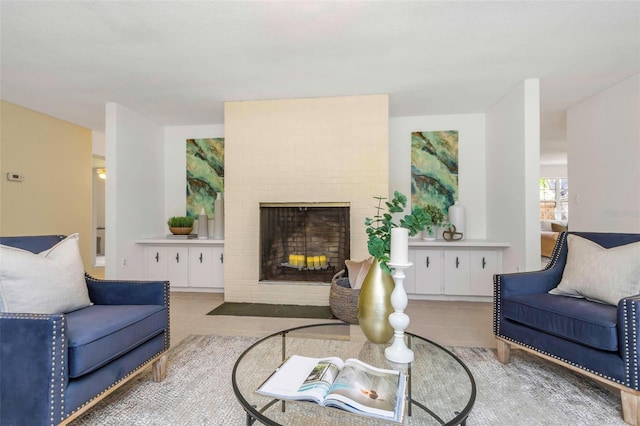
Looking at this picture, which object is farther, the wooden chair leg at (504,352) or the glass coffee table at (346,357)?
the wooden chair leg at (504,352)

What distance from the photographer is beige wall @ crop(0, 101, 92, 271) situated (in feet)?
12.5

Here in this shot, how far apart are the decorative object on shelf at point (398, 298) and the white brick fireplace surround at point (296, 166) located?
209cm

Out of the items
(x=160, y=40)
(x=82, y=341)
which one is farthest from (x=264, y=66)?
(x=82, y=341)

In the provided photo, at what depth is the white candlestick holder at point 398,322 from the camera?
1452 mm

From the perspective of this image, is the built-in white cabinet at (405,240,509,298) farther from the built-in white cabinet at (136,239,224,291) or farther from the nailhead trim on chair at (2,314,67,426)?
the nailhead trim on chair at (2,314,67,426)

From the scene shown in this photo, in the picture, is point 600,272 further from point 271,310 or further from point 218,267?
point 218,267

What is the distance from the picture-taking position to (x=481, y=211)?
4320mm

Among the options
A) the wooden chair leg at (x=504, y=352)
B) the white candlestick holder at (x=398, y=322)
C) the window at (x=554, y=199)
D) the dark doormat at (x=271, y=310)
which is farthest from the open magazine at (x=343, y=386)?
the window at (x=554, y=199)

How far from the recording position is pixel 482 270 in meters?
3.82

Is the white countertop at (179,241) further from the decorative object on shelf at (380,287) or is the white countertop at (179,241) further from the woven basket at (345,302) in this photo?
the decorative object on shelf at (380,287)

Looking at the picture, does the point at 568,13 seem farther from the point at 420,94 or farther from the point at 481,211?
the point at 481,211

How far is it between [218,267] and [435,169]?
3130 millimetres

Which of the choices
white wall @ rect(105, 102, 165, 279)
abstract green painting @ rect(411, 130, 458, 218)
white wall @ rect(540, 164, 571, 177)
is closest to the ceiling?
white wall @ rect(105, 102, 165, 279)

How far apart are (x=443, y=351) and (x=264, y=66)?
2621 mm
